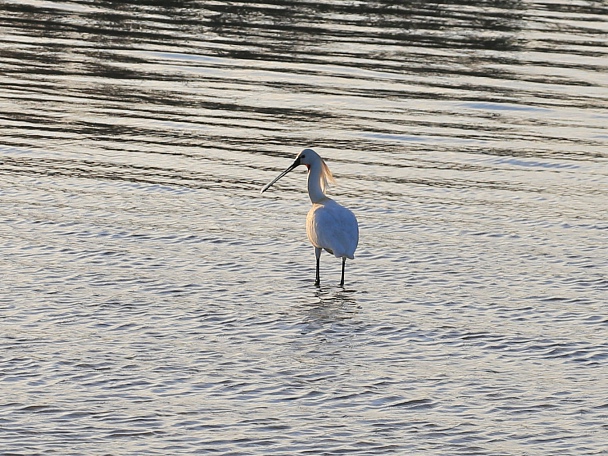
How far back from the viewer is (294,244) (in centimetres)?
1338

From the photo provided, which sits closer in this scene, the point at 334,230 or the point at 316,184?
the point at 334,230

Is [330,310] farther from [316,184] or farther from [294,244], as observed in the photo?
[316,184]

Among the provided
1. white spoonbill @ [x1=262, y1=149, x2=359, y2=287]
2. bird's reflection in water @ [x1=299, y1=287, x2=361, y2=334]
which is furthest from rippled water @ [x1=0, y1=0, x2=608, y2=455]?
white spoonbill @ [x1=262, y1=149, x2=359, y2=287]

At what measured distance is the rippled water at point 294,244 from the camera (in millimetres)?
8820

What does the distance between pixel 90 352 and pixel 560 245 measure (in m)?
5.55

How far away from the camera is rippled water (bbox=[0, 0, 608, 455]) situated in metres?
8.82

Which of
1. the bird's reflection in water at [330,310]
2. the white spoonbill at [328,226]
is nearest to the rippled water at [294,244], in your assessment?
the bird's reflection in water at [330,310]

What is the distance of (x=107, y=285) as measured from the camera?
11609mm

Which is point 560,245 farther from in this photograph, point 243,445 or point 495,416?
point 243,445

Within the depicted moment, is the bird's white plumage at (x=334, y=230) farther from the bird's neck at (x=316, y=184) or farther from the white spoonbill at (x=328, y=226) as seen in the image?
the bird's neck at (x=316, y=184)

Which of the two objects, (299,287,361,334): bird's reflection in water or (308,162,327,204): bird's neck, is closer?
(299,287,361,334): bird's reflection in water

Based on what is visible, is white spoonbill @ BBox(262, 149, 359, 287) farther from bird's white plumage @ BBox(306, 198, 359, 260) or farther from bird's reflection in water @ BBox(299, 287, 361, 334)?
bird's reflection in water @ BBox(299, 287, 361, 334)

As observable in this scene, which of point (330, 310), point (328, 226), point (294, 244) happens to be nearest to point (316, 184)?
point (294, 244)

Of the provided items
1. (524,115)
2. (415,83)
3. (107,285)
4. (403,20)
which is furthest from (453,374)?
(403,20)
